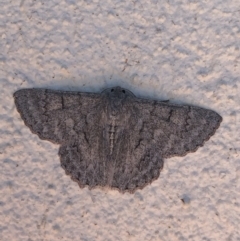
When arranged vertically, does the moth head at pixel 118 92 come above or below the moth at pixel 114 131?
above

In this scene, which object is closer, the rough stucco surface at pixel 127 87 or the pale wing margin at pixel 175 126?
the pale wing margin at pixel 175 126

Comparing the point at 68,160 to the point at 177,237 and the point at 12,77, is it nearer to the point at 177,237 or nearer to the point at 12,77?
the point at 12,77

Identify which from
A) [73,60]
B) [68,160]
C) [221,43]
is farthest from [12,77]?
[221,43]

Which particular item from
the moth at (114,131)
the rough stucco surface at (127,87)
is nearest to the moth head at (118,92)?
the moth at (114,131)

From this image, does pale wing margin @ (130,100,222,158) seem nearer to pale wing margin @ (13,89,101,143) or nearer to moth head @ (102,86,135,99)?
moth head @ (102,86,135,99)

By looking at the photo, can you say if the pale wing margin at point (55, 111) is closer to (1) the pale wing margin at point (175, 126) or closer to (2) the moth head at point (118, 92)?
(2) the moth head at point (118, 92)

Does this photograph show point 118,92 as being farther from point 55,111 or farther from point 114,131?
point 55,111

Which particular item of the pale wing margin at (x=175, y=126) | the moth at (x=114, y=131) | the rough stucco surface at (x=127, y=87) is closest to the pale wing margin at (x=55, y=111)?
the moth at (x=114, y=131)
